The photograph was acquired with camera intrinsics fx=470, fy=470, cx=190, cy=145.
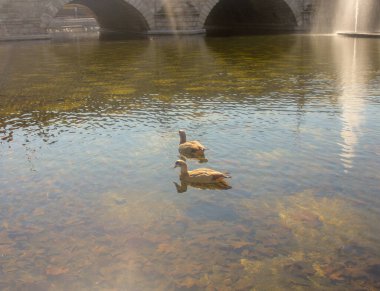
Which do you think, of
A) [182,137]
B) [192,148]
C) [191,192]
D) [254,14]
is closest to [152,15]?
[254,14]

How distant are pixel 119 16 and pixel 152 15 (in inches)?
245

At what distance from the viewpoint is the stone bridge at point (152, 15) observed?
29.8 m

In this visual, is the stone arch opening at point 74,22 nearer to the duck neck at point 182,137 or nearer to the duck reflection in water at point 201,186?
the duck neck at point 182,137

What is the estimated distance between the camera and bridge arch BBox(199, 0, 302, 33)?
36025 millimetres

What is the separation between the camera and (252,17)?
144ft

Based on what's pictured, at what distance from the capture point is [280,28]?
39.2 meters

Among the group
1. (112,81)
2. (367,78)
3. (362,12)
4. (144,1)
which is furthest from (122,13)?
(367,78)

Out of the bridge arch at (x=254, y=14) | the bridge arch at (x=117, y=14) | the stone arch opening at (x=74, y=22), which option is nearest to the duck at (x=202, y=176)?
the bridge arch at (x=117, y=14)

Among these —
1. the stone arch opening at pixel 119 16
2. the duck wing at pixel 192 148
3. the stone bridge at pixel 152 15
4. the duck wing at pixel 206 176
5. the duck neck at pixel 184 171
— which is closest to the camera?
the duck wing at pixel 206 176

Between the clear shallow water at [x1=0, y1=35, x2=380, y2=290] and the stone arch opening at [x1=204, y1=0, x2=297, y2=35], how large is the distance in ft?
91.2

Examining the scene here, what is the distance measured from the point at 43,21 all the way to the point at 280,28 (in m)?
19.2

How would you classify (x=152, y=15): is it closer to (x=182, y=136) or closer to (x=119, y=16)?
(x=119, y=16)

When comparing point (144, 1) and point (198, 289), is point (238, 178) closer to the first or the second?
point (198, 289)

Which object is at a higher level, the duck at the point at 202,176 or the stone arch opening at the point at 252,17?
the stone arch opening at the point at 252,17
